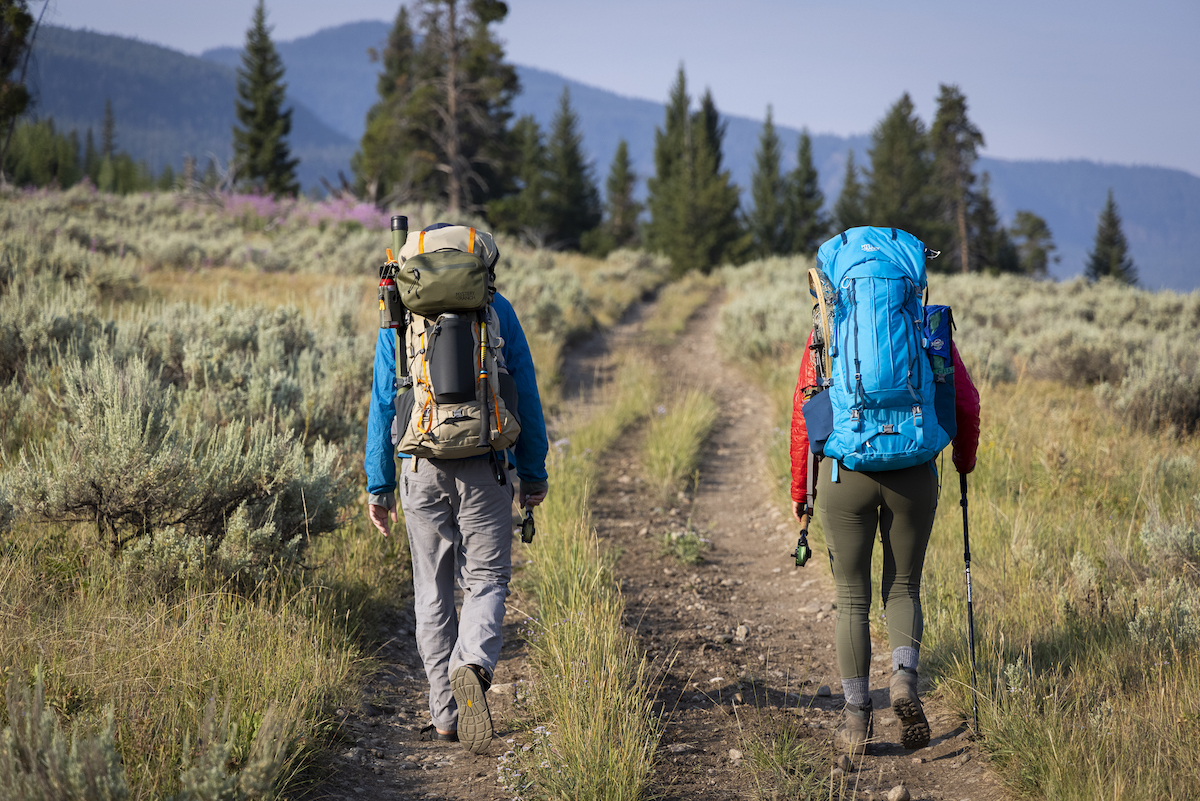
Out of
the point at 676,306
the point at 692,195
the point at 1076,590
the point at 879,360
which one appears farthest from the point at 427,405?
the point at 692,195

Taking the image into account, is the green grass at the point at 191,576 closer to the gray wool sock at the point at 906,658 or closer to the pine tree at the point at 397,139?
the gray wool sock at the point at 906,658

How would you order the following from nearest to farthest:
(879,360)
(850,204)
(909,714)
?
(879,360) < (909,714) < (850,204)

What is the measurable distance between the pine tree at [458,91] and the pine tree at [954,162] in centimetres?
2407

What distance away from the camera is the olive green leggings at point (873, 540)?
2.69 m

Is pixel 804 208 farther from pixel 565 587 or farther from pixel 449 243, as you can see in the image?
pixel 449 243

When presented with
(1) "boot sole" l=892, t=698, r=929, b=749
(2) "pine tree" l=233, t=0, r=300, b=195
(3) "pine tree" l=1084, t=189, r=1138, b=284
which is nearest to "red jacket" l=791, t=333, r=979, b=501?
(1) "boot sole" l=892, t=698, r=929, b=749

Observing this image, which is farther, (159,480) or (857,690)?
(159,480)

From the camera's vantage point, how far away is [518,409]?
9.64 ft

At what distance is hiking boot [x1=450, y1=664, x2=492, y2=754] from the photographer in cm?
272

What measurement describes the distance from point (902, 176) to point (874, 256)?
44.3m

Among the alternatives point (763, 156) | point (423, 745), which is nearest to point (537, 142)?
point (763, 156)

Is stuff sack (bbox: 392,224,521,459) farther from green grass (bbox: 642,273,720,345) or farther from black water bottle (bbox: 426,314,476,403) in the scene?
green grass (bbox: 642,273,720,345)

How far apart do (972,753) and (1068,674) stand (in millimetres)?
662

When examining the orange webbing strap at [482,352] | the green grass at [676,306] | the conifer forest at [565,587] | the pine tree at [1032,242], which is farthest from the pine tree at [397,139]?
the pine tree at [1032,242]
